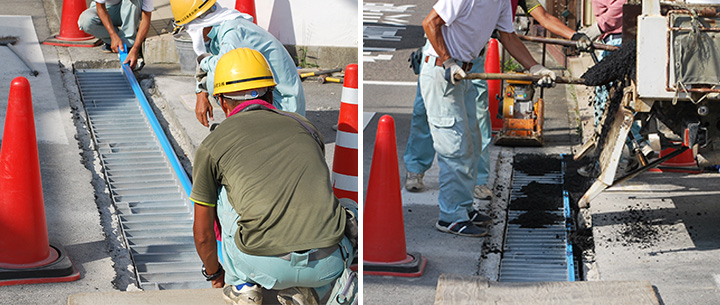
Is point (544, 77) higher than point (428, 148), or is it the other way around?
point (544, 77)

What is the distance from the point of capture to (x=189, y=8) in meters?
5.34

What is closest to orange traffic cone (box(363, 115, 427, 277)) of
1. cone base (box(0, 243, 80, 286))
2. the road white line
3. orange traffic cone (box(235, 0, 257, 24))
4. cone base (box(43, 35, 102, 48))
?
cone base (box(0, 243, 80, 286))

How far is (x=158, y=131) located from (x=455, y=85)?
8.70ft

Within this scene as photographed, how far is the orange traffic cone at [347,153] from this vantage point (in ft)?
16.7

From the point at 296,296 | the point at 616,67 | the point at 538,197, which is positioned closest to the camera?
the point at 296,296

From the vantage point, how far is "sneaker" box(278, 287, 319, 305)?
11.1 feet

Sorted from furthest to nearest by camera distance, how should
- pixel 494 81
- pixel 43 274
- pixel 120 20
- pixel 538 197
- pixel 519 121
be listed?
pixel 120 20 → pixel 494 81 → pixel 519 121 → pixel 538 197 → pixel 43 274

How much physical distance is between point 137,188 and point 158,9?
16.1 ft

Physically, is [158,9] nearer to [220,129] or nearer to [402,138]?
[402,138]

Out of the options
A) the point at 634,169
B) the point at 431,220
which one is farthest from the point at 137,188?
the point at 634,169

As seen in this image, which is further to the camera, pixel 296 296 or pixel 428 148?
pixel 428 148

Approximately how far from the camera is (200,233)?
3434 millimetres

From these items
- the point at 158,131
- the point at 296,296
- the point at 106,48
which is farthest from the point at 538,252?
the point at 106,48

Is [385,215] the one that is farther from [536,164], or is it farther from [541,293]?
[536,164]
